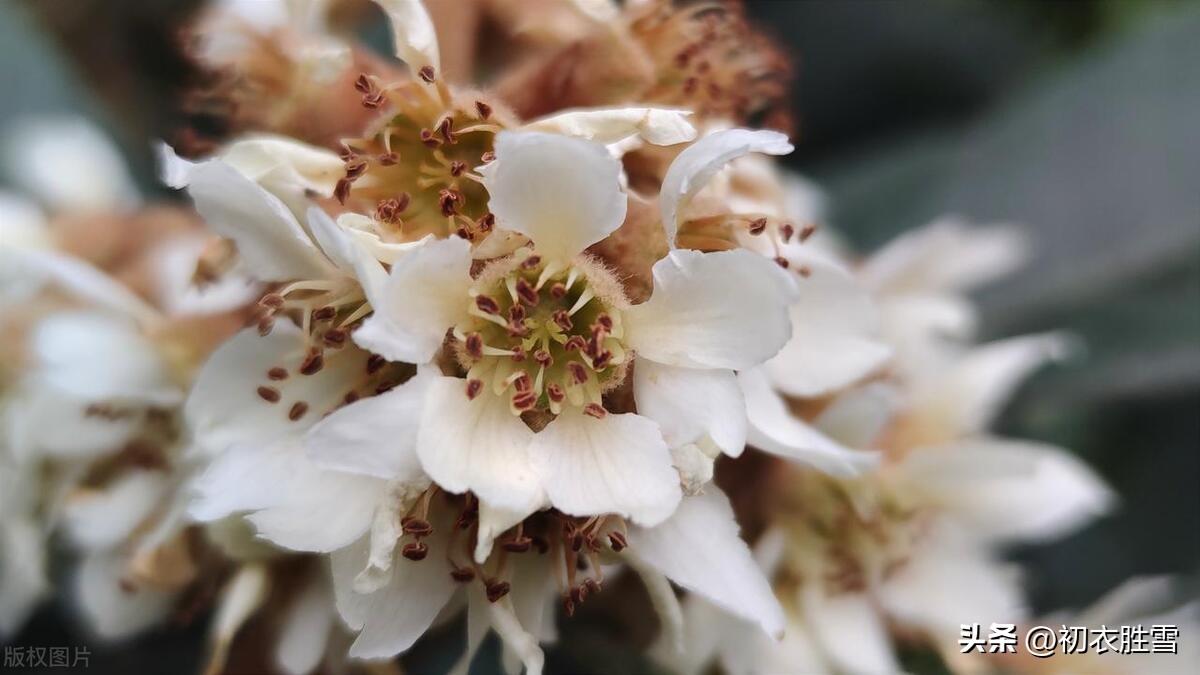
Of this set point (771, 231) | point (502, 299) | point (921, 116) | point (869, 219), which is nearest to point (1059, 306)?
point (869, 219)

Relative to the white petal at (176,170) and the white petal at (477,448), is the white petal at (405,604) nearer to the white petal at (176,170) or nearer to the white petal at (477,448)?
the white petal at (477,448)

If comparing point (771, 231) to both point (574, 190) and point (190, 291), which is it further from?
point (190, 291)

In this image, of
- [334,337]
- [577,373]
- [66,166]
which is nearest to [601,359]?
[577,373]

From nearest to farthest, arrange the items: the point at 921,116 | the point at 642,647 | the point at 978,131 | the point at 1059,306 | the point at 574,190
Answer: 1. the point at 574,190
2. the point at 642,647
3. the point at 1059,306
4. the point at 978,131
5. the point at 921,116

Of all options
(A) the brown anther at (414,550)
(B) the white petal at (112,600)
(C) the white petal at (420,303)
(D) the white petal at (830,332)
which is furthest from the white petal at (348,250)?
(B) the white petal at (112,600)

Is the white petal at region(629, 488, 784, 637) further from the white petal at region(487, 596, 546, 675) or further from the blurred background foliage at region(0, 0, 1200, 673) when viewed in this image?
the blurred background foliage at region(0, 0, 1200, 673)

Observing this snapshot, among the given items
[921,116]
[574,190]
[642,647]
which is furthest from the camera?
[921,116]
